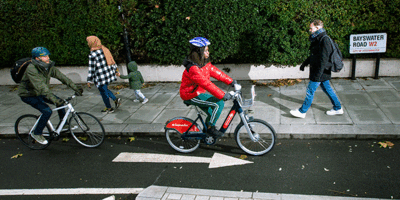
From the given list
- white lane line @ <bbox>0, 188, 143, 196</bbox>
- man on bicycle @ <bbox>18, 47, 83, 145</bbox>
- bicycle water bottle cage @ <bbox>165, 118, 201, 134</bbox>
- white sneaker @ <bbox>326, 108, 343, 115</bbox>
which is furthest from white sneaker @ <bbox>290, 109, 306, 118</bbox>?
man on bicycle @ <bbox>18, 47, 83, 145</bbox>

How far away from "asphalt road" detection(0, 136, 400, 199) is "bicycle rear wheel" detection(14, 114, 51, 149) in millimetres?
269

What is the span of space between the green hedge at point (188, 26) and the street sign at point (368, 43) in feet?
0.74

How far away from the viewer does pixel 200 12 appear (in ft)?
28.0

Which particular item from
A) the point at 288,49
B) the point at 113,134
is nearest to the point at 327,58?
the point at 288,49

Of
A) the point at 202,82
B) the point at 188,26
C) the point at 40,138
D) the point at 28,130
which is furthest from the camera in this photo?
the point at 188,26

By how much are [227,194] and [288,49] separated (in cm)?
566

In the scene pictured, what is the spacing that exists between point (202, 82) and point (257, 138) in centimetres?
133

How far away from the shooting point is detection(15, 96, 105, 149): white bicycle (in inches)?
215

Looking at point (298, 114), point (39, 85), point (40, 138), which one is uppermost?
point (39, 85)

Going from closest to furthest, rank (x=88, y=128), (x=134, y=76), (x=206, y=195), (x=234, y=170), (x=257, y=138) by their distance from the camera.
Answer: (x=206, y=195) → (x=234, y=170) → (x=257, y=138) → (x=88, y=128) → (x=134, y=76)

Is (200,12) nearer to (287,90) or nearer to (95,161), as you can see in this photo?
(287,90)

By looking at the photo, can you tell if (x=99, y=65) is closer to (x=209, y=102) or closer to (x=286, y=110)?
(x=209, y=102)

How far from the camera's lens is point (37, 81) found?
501 cm

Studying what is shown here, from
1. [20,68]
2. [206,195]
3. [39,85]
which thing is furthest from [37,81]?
[206,195]
